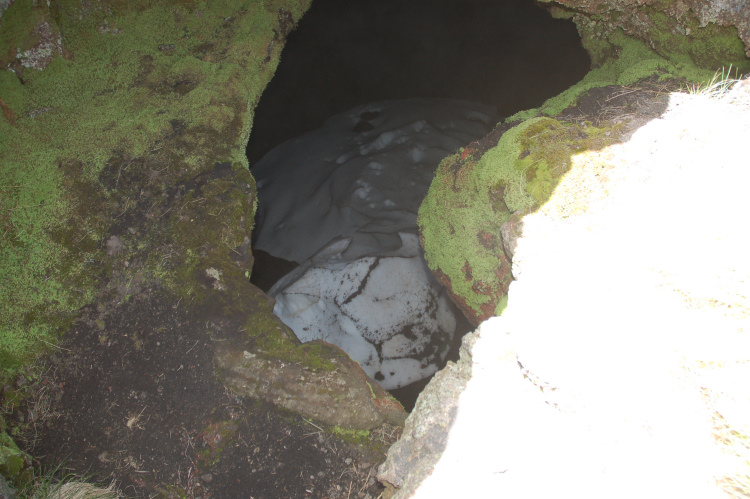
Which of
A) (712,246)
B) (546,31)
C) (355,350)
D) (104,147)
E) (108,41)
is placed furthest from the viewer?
(546,31)

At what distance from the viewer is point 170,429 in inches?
78.2

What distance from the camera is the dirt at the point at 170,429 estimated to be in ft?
6.25

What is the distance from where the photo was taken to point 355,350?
3686 mm

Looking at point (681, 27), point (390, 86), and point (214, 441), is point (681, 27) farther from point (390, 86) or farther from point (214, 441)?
point (214, 441)

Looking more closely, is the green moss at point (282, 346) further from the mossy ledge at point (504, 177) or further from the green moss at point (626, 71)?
the green moss at point (626, 71)

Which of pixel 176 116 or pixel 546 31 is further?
pixel 546 31

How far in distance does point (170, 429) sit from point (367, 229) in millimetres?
2733

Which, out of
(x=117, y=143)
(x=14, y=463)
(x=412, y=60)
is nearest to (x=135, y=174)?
(x=117, y=143)

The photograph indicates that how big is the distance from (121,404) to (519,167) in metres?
2.44

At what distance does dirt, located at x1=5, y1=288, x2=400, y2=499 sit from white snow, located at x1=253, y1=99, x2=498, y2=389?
156 centimetres

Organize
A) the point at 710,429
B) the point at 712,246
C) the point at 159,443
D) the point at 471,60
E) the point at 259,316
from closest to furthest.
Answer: the point at 710,429
the point at 712,246
the point at 159,443
the point at 259,316
the point at 471,60

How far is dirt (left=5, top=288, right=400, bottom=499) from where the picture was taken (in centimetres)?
191

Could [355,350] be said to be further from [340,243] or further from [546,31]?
[546,31]

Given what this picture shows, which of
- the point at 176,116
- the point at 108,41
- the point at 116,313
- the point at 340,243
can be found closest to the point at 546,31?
the point at 340,243
